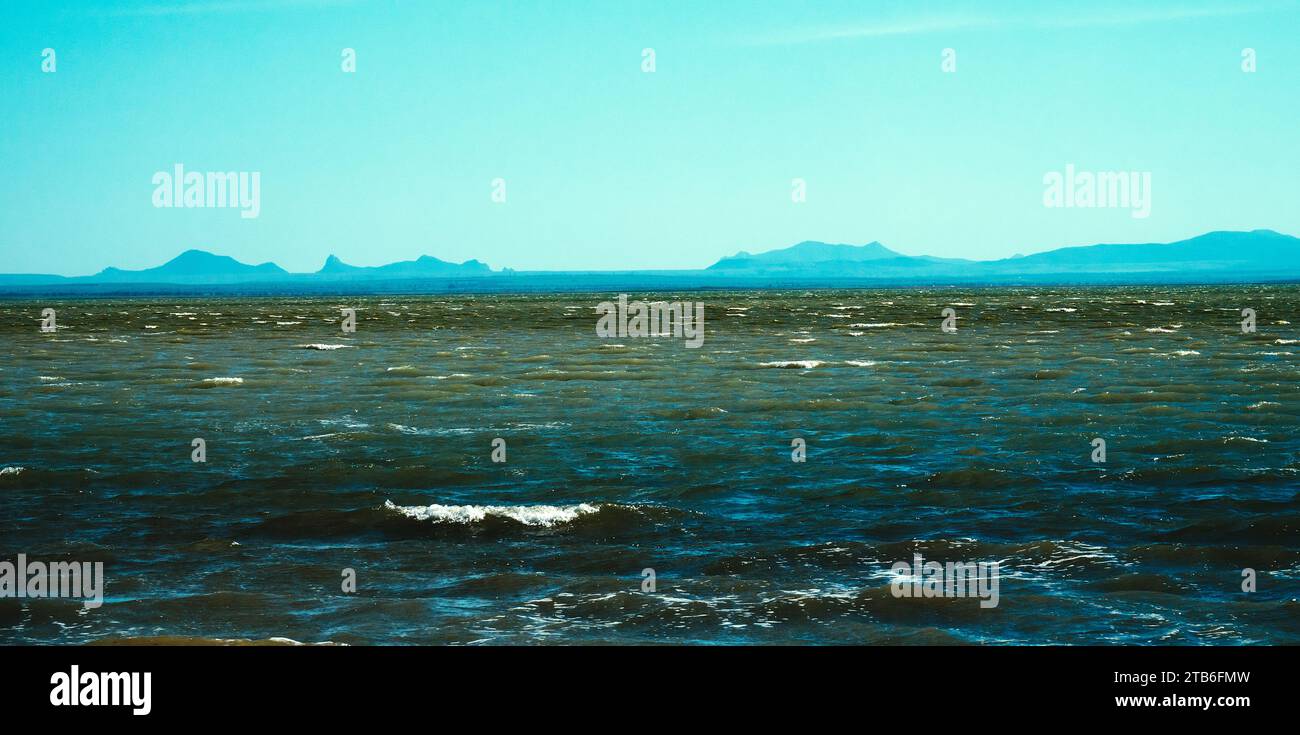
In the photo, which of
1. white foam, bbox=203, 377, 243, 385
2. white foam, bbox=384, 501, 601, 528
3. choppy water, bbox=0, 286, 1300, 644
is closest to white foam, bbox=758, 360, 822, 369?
choppy water, bbox=0, 286, 1300, 644

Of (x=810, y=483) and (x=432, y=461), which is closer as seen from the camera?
(x=810, y=483)

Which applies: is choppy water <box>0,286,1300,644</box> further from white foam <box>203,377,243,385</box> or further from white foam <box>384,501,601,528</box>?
white foam <box>203,377,243,385</box>

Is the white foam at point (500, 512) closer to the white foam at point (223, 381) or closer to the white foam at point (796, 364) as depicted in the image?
the white foam at point (223, 381)

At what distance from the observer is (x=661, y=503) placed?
1639 cm

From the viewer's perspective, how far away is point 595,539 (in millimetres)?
14500

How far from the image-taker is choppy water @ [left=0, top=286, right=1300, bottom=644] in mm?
11156

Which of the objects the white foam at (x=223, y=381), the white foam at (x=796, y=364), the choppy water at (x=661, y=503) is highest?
the white foam at (x=796, y=364)

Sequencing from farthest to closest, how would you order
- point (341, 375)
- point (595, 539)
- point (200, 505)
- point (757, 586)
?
point (341, 375), point (200, 505), point (595, 539), point (757, 586)

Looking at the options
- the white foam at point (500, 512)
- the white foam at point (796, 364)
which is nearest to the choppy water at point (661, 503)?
the white foam at point (500, 512)

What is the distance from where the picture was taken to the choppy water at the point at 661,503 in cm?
1116
